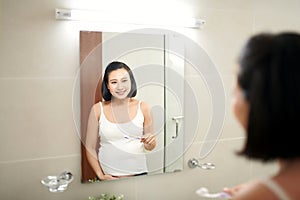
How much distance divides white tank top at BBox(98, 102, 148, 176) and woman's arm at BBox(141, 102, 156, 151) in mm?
20

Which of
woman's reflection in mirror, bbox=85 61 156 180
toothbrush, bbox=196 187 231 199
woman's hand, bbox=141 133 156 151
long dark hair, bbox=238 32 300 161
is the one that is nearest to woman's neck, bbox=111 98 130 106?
woman's reflection in mirror, bbox=85 61 156 180

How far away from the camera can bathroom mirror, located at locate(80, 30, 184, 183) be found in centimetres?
135

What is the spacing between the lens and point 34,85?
50.4 inches

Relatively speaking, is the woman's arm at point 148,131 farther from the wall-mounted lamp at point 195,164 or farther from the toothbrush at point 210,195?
the toothbrush at point 210,195

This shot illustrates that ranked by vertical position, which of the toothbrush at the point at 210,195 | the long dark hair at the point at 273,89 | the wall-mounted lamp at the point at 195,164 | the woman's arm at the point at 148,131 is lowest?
the wall-mounted lamp at the point at 195,164

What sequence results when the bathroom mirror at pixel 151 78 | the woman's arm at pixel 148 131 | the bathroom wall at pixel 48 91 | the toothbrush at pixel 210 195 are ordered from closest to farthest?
the toothbrush at pixel 210 195 → the bathroom wall at pixel 48 91 → the bathroom mirror at pixel 151 78 → the woman's arm at pixel 148 131

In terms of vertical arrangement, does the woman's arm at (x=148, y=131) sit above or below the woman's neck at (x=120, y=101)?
below

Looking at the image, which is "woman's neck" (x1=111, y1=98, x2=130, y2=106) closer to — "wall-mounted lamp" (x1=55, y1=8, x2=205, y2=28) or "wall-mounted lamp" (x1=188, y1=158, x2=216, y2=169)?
"wall-mounted lamp" (x1=55, y1=8, x2=205, y2=28)

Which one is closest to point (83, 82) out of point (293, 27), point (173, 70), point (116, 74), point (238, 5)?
point (116, 74)

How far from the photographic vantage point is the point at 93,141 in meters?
1.40

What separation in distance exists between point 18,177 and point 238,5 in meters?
1.30

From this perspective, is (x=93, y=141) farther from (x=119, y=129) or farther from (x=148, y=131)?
(x=148, y=131)

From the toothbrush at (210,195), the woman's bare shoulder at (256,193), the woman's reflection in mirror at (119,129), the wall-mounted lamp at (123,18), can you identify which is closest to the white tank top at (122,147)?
the woman's reflection in mirror at (119,129)

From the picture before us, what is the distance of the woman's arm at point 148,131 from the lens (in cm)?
148
